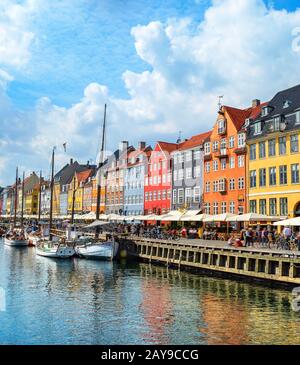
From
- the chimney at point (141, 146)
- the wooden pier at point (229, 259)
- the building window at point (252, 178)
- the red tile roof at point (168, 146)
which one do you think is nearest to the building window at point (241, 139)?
the building window at point (252, 178)

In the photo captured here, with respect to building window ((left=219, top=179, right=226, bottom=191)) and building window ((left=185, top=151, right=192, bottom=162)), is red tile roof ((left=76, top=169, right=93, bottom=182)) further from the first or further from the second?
building window ((left=219, top=179, right=226, bottom=191))

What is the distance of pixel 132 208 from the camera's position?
80.4 metres

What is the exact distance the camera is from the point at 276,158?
157 feet

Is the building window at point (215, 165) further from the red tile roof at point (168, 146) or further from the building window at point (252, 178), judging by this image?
the red tile roof at point (168, 146)

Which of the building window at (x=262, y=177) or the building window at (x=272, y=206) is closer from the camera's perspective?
the building window at (x=272, y=206)

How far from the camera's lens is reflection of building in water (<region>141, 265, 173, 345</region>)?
17312 millimetres

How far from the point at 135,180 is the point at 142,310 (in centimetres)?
5933

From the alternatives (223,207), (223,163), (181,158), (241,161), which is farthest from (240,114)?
(181,158)

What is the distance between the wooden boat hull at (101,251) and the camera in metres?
45.2

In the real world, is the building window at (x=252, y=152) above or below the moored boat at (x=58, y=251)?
above

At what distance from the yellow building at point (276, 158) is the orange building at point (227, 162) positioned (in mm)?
1641

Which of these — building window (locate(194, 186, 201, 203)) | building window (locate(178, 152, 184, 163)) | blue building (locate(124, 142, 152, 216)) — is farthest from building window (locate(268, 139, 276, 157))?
blue building (locate(124, 142, 152, 216))

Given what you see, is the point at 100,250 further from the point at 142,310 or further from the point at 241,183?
the point at 142,310
